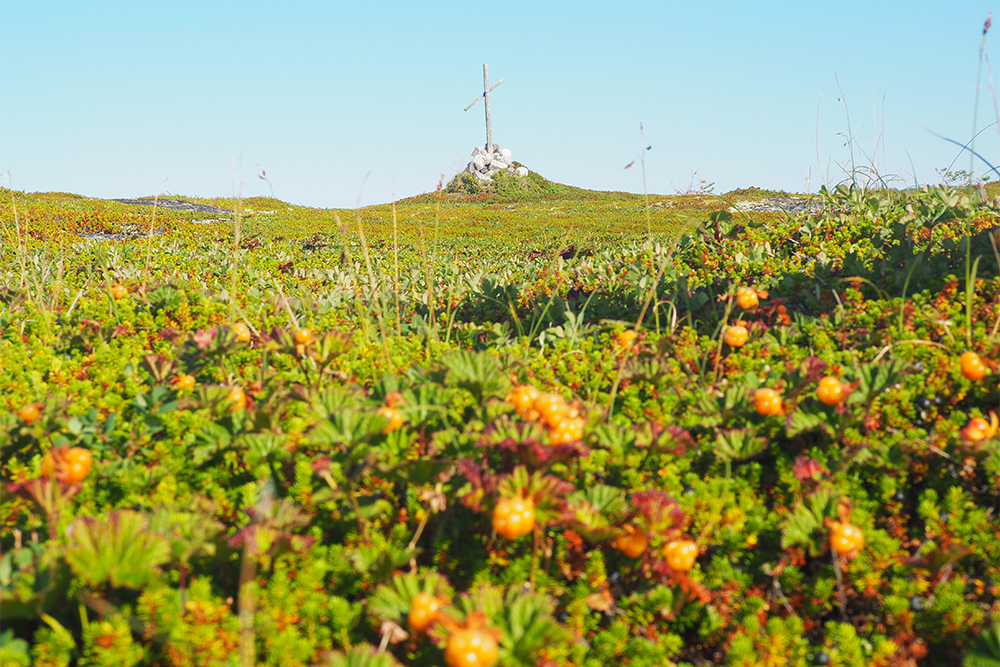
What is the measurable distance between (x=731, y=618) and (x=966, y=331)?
84.7 inches

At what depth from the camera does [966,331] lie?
316 centimetres

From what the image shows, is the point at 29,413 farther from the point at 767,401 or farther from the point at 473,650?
the point at 767,401

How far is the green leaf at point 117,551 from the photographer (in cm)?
167

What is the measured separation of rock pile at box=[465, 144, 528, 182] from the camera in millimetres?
59031

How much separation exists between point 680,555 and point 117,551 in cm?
154

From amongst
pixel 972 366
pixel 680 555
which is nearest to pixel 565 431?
pixel 680 555

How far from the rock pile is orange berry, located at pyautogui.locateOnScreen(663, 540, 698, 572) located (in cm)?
5764

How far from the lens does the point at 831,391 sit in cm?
234

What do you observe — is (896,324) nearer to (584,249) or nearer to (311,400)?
(311,400)

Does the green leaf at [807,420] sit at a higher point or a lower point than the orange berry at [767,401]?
lower

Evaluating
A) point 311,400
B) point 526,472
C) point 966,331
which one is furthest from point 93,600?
point 966,331

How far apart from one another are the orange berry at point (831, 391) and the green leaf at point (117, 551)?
2.18 m

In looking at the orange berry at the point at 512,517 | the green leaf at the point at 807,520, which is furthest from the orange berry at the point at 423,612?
the green leaf at the point at 807,520

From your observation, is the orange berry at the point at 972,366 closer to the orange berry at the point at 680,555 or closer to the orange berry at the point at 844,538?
the orange berry at the point at 844,538
